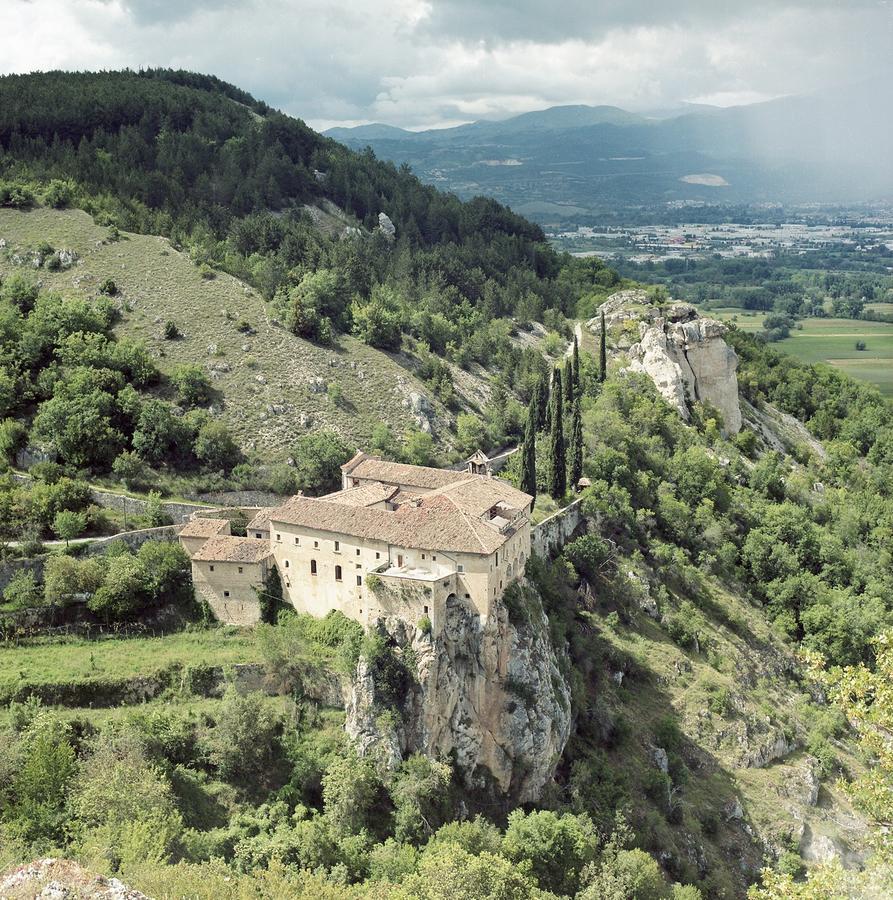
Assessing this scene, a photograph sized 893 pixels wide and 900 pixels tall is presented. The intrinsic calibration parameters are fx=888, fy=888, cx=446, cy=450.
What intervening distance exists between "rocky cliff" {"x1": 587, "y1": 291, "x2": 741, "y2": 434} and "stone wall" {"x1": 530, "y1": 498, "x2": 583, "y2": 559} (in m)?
27.6

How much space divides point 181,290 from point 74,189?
22.2 meters

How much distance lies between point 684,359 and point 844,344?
8604cm

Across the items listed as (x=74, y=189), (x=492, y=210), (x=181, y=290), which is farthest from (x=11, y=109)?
(x=492, y=210)

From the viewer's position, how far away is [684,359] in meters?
92.2

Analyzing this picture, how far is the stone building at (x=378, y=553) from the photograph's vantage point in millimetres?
42375

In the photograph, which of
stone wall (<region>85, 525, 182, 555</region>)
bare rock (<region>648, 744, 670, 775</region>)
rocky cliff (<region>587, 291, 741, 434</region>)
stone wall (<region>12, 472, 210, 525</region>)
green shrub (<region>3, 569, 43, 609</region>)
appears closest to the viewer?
green shrub (<region>3, 569, 43, 609</region>)

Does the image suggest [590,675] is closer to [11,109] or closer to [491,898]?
[491,898]

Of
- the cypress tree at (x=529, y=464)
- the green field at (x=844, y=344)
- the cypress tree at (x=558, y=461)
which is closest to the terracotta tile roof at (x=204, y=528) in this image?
the cypress tree at (x=529, y=464)

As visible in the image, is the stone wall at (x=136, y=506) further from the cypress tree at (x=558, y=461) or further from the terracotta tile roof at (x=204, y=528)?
the cypress tree at (x=558, y=461)

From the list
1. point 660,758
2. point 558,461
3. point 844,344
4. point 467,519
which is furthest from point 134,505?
point 844,344

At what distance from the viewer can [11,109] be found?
325 feet

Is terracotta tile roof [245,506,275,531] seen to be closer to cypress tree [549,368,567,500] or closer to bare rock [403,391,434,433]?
cypress tree [549,368,567,500]

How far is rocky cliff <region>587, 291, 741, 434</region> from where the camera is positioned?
8831 centimetres

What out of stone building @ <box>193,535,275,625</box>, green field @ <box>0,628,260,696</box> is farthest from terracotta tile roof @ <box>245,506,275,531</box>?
green field @ <box>0,628,260,696</box>
